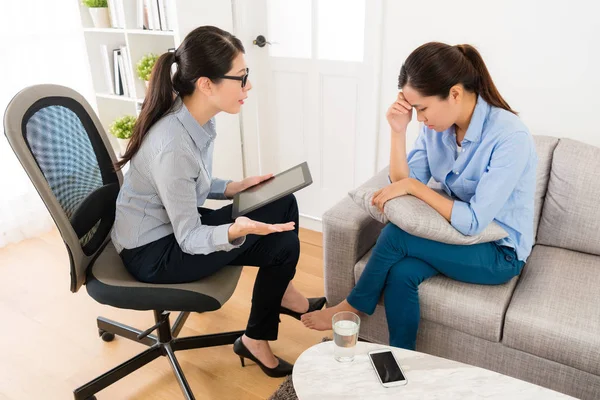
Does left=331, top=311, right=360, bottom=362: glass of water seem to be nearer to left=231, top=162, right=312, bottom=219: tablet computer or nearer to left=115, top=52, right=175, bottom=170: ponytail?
left=231, top=162, right=312, bottom=219: tablet computer

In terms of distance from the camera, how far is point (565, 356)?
1.46 m

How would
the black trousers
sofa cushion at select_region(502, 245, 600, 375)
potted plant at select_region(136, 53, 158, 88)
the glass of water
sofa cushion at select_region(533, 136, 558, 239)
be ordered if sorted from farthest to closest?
potted plant at select_region(136, 53, 158, 88) → sofa cushion at select_region(533, 136, 558, 239) → the black trousers → sofa cushion at select_region(502, 245, 600, 375) → the glass of water

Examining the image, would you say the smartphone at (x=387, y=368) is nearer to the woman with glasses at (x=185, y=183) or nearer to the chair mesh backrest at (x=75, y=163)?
the woman with glasses at (x=185, y=183)

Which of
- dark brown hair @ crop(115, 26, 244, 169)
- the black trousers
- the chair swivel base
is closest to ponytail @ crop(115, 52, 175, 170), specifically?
dark brown hair @ crop(115, 26, 244, 169)

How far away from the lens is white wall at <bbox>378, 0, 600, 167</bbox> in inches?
77.2

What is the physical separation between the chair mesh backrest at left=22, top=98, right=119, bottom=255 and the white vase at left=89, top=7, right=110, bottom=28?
50.1 inches

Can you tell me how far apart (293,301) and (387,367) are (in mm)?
786

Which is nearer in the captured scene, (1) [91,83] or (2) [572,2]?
(2) [572,2]

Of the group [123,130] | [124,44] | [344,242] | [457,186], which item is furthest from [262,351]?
[124,44]

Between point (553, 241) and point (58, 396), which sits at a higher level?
point (553, 241)

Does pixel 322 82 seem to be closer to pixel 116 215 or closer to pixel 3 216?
pixel 116 215

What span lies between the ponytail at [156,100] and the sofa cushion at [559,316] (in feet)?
4.02

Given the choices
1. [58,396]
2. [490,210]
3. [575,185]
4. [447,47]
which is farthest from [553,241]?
[58,396]

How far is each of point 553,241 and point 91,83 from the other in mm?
2530
